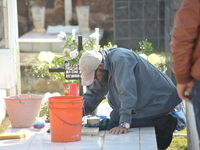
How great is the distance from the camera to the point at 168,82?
457 centimetres

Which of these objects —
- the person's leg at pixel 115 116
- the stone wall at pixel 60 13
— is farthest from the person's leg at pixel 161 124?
the stone wall at pixel 60 13

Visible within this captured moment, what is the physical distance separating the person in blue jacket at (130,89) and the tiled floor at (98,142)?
0.38ft

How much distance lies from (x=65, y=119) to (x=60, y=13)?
13.4 m

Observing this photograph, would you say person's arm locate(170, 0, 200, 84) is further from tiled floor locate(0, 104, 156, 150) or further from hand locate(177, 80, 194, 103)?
tiled floor locate(0, 104, 156, 150)

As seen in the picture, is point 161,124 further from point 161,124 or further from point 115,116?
point 115,116

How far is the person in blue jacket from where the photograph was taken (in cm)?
420

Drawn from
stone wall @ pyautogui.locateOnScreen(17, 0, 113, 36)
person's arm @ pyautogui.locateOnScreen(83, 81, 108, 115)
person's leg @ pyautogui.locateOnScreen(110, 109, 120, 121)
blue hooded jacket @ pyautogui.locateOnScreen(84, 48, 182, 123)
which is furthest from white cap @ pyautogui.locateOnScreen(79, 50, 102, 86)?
stone wall @ pyautogui.locateOnScreen(17, 0, 113, 36)

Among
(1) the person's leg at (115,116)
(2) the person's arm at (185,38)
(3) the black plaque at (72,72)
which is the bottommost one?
(1) the person's leg at (115,116)

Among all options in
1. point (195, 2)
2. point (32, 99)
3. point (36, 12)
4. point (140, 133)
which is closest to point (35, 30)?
point (36, 12)

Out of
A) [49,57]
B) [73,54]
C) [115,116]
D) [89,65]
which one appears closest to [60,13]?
[49,57]

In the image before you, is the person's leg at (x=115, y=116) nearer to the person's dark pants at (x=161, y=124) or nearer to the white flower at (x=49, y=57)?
the person's dark pants at (x=161, y=124)

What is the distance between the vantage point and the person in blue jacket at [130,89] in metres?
4.20

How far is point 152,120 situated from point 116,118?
0.37 meters

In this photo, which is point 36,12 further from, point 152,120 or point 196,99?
point 196,99
